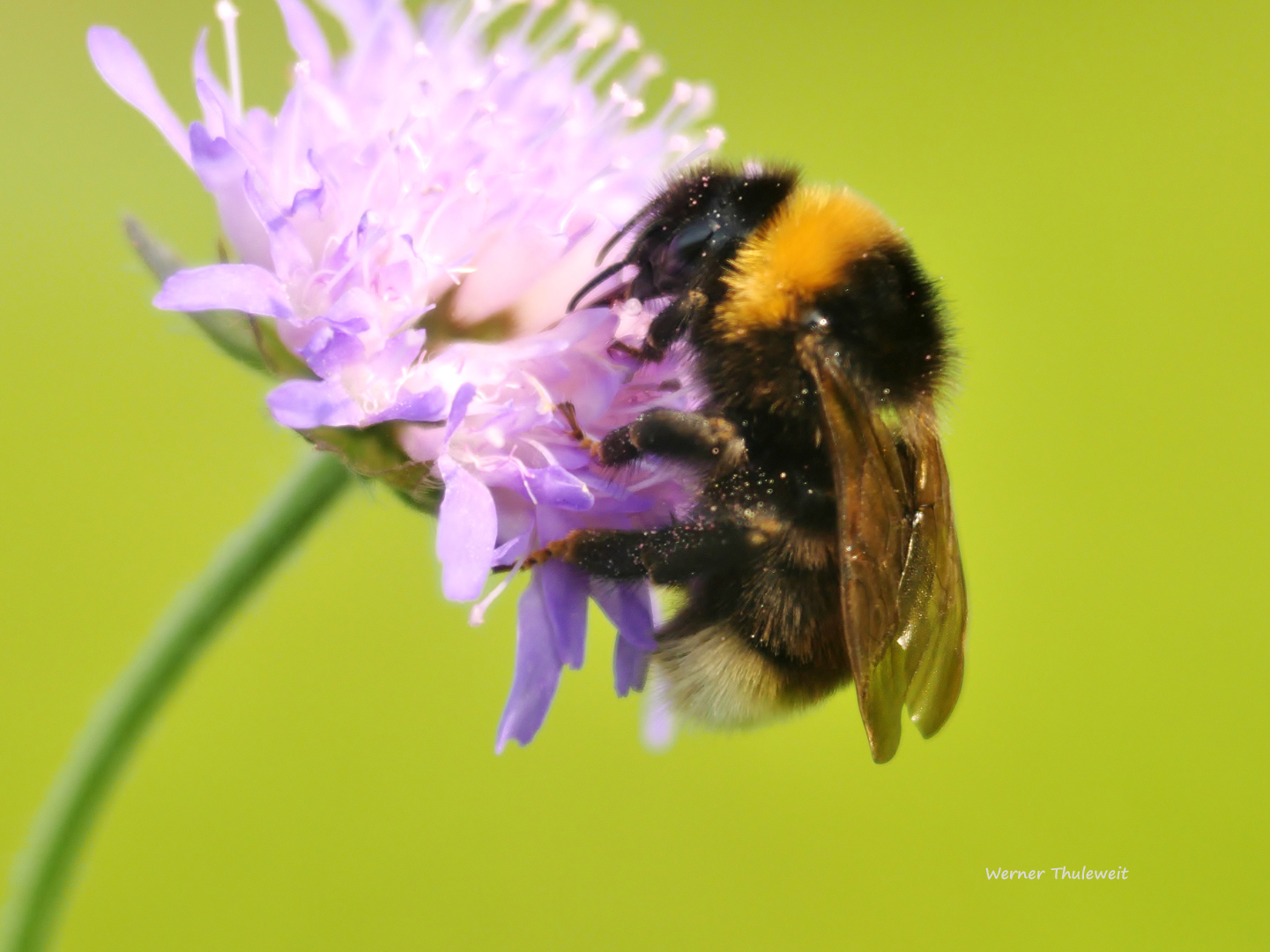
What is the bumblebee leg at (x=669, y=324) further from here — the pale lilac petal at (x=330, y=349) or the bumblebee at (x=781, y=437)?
the pale lilac petal at (x=330, y=349)

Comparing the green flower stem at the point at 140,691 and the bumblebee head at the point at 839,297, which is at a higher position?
the bumblebee head at the point at 839,297

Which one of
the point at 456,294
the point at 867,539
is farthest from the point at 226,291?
the point at 867,539

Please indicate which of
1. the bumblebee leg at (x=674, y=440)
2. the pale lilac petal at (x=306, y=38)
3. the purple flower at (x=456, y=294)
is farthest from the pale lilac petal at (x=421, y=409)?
the pale lilac petal at (x=306, y=38)

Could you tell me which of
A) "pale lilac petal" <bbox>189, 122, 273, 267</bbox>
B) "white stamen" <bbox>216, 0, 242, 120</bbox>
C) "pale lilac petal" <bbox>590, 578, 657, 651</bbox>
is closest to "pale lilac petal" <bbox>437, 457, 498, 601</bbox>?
"pale lilac petal" <bbox>590, 578, 657, 651</bbox>

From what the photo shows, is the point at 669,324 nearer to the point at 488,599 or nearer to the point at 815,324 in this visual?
the point at 815,324

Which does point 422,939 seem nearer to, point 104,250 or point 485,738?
point 485,738

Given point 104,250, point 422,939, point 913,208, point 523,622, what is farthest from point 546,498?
point 913,208
